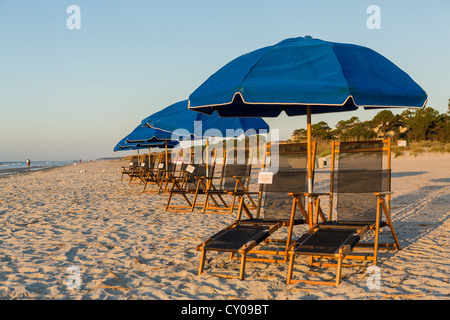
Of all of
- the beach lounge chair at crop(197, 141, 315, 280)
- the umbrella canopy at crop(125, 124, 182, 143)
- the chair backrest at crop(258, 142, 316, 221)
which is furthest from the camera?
the umbrella canopy at crop(125, 124, 182, 143)

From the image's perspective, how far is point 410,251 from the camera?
13.6 ft

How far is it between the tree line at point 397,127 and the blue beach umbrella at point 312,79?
31.1m

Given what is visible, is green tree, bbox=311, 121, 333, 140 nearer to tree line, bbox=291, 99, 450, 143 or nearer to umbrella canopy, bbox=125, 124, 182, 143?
tree line, bbox=291, 99, 450, 143

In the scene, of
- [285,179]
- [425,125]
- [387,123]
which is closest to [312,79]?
[285,179]

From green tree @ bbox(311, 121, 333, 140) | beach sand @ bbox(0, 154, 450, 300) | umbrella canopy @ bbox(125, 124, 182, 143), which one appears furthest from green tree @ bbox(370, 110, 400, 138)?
beach sand @ bbox(0, 154, 450, 300)

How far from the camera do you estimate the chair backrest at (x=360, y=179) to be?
4.32m

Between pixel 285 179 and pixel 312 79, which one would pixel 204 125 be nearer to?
pixel 285 179

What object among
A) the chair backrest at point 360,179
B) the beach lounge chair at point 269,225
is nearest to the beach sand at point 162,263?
the beach lounge chair at point 269,225

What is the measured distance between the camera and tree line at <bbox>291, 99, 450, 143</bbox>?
37.5m

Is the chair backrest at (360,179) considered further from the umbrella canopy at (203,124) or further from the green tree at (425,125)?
the green tree at (425,125)

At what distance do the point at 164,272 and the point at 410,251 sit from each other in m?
2.45

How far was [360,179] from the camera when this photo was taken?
4477 millimetres

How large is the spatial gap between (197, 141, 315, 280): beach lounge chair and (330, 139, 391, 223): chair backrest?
44 centimetres
